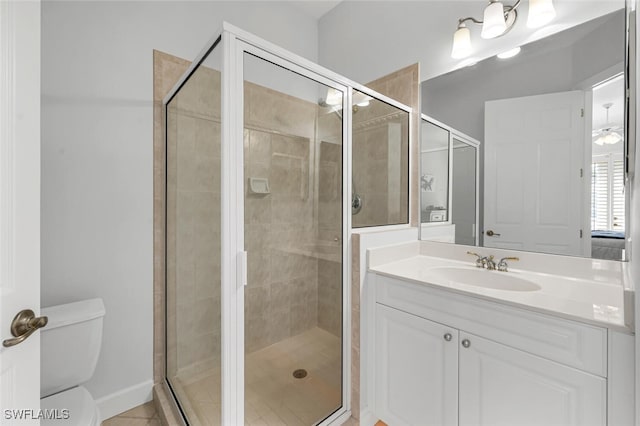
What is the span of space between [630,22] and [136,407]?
295 cm

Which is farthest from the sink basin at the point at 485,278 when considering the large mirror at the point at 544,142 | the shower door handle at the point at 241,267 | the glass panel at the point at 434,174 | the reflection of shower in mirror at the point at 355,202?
the shower door handle at the point at 241,267

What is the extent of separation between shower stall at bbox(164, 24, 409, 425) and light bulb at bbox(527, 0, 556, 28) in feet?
2.56

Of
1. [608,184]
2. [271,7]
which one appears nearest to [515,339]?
[608,184]

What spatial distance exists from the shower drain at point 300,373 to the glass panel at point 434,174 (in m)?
1.15

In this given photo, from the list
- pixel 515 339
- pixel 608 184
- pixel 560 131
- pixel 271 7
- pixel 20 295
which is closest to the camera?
pixel 20 295

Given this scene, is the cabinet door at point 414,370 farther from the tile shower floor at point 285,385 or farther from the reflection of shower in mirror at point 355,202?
the reflection of shower in mirror at point 355,202

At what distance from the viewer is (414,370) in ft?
4.21

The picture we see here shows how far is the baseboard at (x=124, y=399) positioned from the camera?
5.10 feet

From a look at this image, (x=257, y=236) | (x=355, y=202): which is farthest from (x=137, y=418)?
(x=355, y=202)

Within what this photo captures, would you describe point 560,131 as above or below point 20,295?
above

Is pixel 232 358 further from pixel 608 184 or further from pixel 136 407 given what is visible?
pixel 608 184

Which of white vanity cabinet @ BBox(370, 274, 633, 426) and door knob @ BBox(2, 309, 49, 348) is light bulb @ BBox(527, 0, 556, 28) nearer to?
white vanity cabinet @ BBox(370, 274, 633, 426)

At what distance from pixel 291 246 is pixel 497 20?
1.55 meters

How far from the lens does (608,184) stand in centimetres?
120
